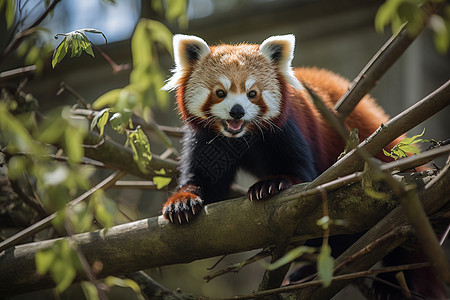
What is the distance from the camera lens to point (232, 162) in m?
3.05

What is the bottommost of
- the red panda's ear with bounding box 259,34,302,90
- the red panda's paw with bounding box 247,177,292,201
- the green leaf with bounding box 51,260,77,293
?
the red panda's paw with bounding box 247,177,292,201

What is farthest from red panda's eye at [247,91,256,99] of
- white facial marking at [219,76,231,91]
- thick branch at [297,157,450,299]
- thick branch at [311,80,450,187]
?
thick branch at [297,157,450,299]

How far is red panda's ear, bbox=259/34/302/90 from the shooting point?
9.41 feet

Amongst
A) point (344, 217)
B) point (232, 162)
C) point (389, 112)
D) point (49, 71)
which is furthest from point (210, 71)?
point (49, 71)

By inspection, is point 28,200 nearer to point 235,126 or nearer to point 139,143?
point 139,143

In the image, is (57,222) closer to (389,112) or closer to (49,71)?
(389,112)

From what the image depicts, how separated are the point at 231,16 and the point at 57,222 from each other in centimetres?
459

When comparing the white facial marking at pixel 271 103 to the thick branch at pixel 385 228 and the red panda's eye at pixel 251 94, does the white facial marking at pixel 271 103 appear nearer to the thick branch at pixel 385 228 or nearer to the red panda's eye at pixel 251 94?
the red panda's eye at pixel 251 94

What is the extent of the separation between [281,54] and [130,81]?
1040 millimetres

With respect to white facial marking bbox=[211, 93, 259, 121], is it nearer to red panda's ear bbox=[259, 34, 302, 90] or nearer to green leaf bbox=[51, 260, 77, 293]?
red panda's ear bbox=[259, 34, 302, 90]

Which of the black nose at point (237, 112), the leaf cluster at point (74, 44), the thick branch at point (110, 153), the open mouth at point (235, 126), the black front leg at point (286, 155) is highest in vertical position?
the leaf cluster at point (74, 44)

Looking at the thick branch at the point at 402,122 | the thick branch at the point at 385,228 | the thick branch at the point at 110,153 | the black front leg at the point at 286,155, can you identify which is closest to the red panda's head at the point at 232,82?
the black front leg at the point at 286,155

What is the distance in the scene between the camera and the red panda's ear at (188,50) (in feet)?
9.40

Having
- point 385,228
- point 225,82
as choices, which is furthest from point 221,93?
point 385,228
